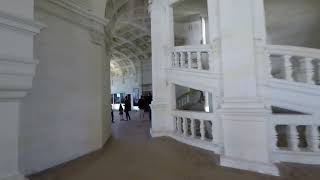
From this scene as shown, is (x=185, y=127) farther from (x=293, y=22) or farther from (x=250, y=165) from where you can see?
(x=293, y=22)

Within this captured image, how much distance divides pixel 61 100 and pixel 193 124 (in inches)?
130


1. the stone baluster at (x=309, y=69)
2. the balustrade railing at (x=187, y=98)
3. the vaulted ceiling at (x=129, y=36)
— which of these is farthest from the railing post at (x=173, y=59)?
the balustrade railing at (x=187, y=98)

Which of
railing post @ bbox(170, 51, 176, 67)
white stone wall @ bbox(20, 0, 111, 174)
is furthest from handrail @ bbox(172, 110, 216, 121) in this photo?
white stone wall @ bbox(20, 0, 111, 174)

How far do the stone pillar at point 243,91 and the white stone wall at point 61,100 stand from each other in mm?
3340

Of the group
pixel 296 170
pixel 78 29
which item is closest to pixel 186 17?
pixel 78 29

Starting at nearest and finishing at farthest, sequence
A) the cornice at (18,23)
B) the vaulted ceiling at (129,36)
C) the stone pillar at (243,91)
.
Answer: the cornice at (18,23), the stone pillar at (243,91), the vaulted ceiling at (129,36)

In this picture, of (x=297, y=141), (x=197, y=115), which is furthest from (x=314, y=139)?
(x=197, y=115)

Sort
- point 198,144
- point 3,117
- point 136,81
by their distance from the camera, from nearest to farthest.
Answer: point 3,117
point 198,144
point 136,81

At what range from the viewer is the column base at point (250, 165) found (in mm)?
3938

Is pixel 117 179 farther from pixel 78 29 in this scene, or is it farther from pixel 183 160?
pixel 78 29

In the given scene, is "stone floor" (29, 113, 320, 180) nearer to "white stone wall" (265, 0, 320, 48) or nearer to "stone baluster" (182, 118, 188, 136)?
"stone baluster" (182, 118, 188, 136)

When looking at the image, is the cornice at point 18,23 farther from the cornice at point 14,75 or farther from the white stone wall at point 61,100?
the white stone wall at point 61,100

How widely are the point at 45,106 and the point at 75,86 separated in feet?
3.21

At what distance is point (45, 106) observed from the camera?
471 cm
